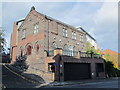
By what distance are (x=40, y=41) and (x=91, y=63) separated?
34.4 ft

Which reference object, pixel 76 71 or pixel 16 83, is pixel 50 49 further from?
pixel 16 83

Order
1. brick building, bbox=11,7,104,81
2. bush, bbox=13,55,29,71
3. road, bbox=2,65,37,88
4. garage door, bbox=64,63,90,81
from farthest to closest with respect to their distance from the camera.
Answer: bush, bbox=13,55,29,71 → garage door, bbox=64,63,90,81 → brick building, bbox=11,7,104,81 → road, bbox=2,65,37,88

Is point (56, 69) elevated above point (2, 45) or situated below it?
below

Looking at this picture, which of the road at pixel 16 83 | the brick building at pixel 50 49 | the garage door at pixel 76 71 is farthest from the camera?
the garage door at pixel 76 71

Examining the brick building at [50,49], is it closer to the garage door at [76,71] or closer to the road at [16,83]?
the garage door at [76,71]

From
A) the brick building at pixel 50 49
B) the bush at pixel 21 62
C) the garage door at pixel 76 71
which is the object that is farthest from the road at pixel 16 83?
the bush at pixel 21 62

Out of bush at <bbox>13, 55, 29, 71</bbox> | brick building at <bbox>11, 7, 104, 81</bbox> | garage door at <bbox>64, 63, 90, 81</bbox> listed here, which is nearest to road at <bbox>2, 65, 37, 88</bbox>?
brick building at <bbox>11, 7, 104, 81</bbox>

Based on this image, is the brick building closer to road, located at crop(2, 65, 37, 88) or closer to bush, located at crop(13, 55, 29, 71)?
bush, located at crop(13, 55, 29, 71)

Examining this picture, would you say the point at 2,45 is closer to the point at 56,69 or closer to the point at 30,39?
the point at 56,69

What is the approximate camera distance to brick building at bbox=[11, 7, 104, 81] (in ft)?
65.6

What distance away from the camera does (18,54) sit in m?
30.0

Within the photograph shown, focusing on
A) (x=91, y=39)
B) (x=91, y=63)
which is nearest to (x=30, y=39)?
(x=91, y=63)

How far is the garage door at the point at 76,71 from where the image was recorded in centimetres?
2073

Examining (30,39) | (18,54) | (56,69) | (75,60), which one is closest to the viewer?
(56,69)
